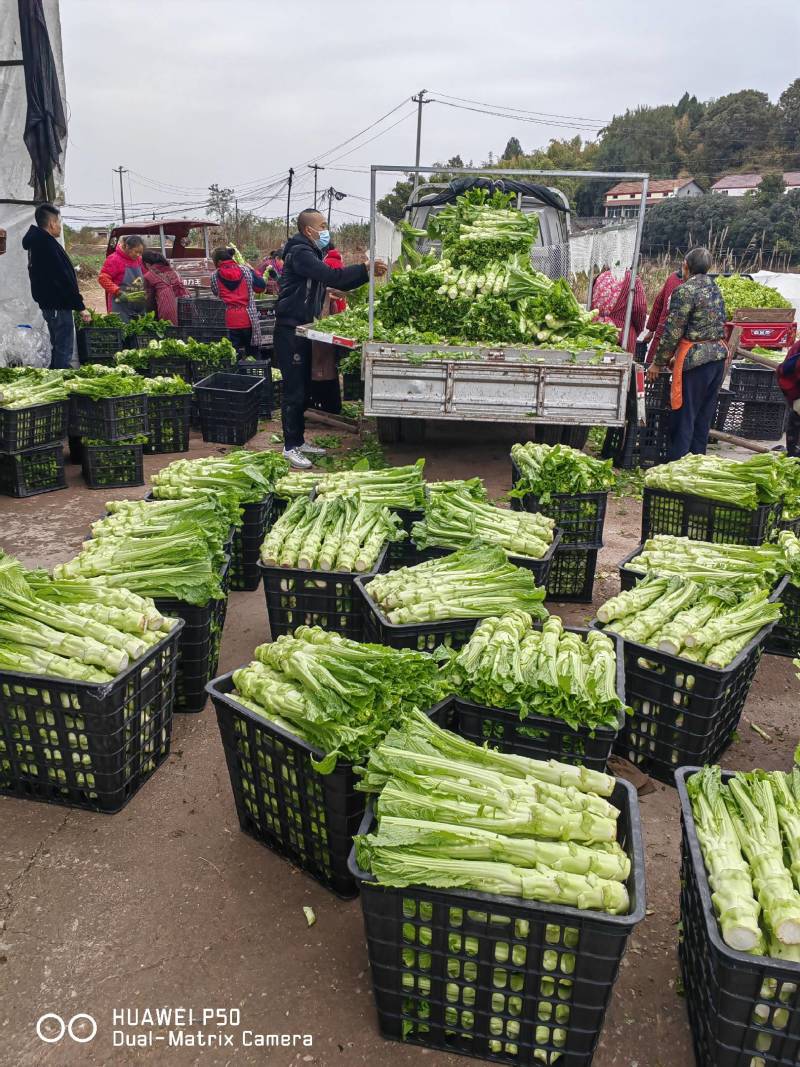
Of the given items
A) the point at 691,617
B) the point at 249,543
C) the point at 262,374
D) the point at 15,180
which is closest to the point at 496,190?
the point at 262,374

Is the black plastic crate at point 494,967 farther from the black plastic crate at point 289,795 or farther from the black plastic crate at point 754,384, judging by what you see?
the black plastic crate at point 754,384

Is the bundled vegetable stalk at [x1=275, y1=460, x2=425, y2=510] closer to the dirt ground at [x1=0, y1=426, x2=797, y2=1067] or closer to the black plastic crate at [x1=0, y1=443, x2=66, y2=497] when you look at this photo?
the dirt ground at [x1=0, y1=426, x2=797, y2=1067]

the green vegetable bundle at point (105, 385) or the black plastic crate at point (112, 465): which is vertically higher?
the green vegetable bundle at point (105, 385)

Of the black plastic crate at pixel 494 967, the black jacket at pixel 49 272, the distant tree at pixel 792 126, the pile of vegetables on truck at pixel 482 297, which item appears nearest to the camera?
the black plastic crate at pixel 494 967

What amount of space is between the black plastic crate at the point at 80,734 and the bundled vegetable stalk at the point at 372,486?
7.11 ft

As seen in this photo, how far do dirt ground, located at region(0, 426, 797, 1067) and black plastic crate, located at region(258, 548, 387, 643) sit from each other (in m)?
0.97

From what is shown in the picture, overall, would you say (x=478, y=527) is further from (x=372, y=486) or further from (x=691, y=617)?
(x=691, y=617)

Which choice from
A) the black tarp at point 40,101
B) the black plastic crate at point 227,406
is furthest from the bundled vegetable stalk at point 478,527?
the black tarp at point 40,101

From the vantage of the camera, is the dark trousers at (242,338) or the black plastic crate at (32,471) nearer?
the black plastic crate at (32,471)

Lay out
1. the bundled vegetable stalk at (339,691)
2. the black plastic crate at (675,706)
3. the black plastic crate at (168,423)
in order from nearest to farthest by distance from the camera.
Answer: the bundled vegetable stalk at (339,691) < the black plastic crate at (675,706) < the black plastic crate at (168,423)

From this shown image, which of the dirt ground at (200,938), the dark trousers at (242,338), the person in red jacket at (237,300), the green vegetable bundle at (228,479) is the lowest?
the dirt ground at (200,938)

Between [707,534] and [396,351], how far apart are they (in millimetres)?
3639

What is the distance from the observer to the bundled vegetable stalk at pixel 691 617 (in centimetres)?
384

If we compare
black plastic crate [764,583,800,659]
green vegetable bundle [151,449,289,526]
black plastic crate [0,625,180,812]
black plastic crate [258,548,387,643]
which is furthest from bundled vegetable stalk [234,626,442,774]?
black plastic crate [764,583,800,659]
